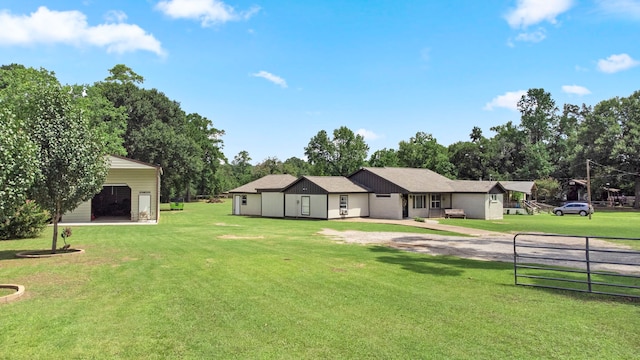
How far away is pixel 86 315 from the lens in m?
6.95

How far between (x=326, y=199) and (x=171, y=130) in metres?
26.3

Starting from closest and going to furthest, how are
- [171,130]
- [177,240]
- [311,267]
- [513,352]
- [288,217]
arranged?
[513,352] → [311,267] → [177,240] → [288,217] → [171,130]

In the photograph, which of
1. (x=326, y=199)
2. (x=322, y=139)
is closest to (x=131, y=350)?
(x=326, y=199)

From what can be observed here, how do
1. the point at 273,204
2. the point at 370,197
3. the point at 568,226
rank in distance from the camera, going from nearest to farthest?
the point at 568,226 < the point at 370,197 < the point at 273,204

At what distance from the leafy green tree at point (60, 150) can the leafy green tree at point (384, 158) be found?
56.6 metres

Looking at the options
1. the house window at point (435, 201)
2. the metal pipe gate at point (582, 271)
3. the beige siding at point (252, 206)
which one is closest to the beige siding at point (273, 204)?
the beige siding at point (252, 206)

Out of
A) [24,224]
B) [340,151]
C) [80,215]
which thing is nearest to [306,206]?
[80,215]

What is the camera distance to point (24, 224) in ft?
61.5

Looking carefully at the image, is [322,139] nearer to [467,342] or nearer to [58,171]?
[58,171]

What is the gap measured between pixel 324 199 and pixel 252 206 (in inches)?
361

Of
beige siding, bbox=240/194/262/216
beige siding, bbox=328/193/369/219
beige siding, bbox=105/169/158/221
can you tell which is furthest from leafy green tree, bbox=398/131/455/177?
beige siding, bbox=105/169/158/221

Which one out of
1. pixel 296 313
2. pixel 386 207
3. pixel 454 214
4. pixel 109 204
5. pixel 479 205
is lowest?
pixel 296 313

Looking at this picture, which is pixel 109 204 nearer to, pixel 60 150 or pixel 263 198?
pixel 263 198

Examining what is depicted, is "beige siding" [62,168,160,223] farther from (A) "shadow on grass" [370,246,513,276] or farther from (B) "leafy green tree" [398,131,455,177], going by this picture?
(B) "leafy green tree" [398,131,455,177]
